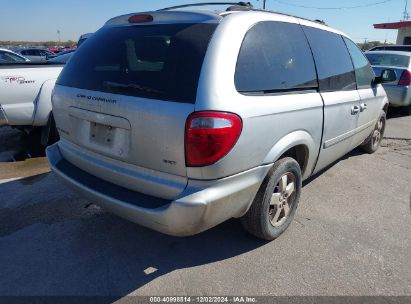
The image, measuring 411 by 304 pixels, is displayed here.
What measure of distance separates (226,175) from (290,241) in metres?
1.25

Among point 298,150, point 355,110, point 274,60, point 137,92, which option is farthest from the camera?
point 355,110

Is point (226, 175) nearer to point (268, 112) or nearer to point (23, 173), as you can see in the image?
point (268, 112)

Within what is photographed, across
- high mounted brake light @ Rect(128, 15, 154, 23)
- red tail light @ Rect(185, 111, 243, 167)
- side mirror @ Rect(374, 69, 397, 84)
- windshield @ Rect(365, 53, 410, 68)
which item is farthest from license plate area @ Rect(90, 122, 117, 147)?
windshield @ Rect(365, 53, 410, 68)

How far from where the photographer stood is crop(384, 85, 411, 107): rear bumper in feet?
27.3

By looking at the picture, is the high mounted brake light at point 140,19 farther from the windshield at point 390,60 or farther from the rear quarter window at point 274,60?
the windshield at point 390,60

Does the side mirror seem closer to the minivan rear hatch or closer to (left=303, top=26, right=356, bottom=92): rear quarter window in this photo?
(left=303, top=26, right=356, bottom=92): rear quarter window

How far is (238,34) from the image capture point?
8.40 ft

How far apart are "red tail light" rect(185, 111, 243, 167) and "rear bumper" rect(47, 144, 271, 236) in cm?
16

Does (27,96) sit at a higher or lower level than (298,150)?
higher

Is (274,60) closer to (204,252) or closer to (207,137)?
(207,137)

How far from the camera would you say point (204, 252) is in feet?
10.1

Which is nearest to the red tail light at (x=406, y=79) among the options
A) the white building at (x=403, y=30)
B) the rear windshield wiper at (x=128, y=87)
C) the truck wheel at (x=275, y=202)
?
the truck wheel at (x=275, y=202)

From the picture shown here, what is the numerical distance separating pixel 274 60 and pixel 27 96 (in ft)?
12.5

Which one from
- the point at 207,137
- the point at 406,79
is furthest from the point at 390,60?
the point at 207,137
